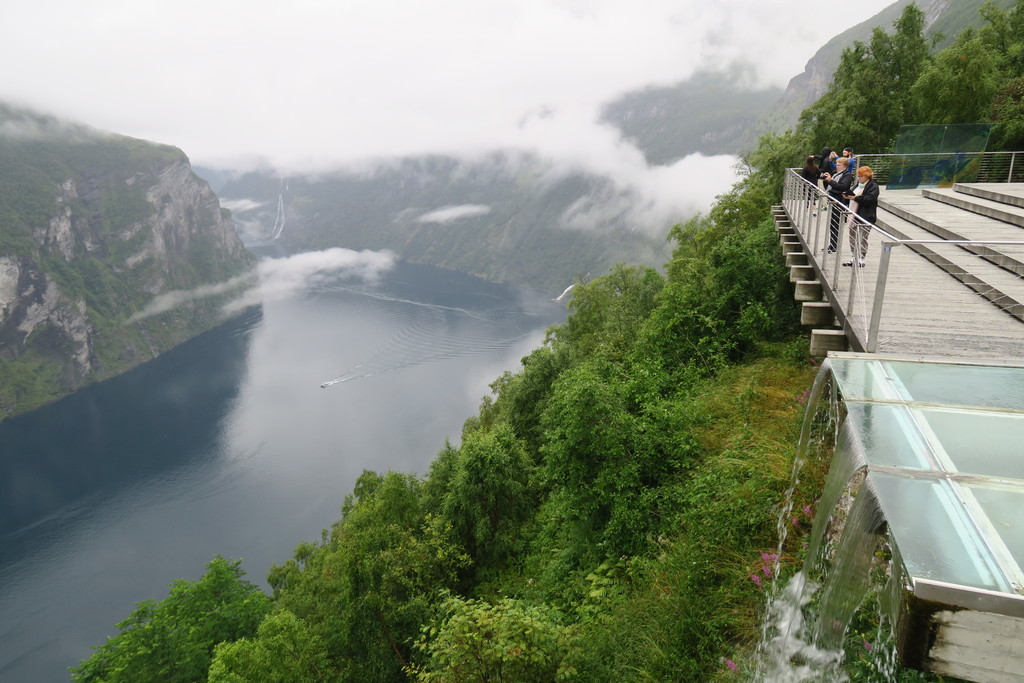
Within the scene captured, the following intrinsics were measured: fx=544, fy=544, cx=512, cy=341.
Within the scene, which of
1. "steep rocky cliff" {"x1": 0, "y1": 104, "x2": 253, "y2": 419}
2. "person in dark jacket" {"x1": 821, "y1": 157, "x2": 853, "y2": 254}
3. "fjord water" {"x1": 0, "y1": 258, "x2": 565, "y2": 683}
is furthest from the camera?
"steep rocky cliff" {"x1": 0, "y1": 104, "x2": 253, "y2": 419}

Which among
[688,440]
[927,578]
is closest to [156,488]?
[688,440]

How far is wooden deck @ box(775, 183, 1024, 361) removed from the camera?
6.62 m

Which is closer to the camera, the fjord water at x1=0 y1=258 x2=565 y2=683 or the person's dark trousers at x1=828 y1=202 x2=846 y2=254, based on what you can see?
the person's dark trousers at x1=828 y1=202 x2=846 y2=254

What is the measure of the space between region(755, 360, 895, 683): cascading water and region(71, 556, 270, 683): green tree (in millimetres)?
32243

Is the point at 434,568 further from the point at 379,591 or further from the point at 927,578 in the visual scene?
the point at 927,578

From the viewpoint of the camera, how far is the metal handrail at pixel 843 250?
6.23m

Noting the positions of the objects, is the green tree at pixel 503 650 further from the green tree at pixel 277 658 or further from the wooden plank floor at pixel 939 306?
the green tree at pixel 277 658

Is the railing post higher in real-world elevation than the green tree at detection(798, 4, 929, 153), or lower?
lower

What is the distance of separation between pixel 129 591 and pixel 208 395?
236ft

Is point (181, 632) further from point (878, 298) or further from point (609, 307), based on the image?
point (878, 298)

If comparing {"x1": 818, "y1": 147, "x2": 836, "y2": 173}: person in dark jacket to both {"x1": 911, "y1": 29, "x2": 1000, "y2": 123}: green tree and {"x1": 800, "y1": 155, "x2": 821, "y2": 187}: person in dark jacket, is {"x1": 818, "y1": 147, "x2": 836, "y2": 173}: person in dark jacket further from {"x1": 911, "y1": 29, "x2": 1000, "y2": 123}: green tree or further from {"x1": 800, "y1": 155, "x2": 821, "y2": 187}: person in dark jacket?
{"x1": 911, "y1": 29, "x2": 1000, "y2": 123}: green tree

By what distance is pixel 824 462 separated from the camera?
763 centimetres

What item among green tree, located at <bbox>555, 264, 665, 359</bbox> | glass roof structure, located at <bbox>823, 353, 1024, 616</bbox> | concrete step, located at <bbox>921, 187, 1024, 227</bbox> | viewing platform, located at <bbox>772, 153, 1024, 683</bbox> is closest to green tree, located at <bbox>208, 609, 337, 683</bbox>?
green tree, located at <bbox>555, 264, 665, 359</bbox>

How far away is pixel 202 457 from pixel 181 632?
70.5 metres
